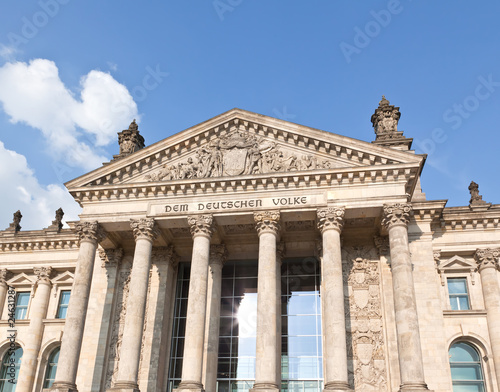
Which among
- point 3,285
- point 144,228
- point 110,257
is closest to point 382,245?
point 144,228

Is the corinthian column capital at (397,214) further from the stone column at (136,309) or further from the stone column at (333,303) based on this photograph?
the stone column at (136,309)

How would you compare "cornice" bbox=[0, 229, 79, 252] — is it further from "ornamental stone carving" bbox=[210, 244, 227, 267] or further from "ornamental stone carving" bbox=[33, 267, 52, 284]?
"ornamental stone carving" bbox=[210, 244, 227, 267]

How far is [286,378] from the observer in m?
27.2

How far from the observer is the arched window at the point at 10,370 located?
108ft

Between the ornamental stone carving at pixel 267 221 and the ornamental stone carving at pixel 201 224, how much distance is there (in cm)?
244

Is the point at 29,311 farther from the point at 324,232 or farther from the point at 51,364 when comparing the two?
the point at 324,232

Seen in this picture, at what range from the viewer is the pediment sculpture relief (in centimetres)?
2748

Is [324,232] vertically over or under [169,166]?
under

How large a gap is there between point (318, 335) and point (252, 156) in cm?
1023

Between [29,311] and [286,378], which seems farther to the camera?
[29,311]

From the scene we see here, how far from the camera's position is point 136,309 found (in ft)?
84.0

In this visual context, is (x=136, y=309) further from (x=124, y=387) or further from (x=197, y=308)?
(x=124, y=387)

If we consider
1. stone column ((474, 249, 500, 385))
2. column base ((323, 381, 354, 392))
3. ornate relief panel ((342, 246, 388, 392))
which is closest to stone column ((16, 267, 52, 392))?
column base ((323, 381, 354, 392))

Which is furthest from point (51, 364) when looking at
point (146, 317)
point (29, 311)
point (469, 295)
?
point (469, 295)
